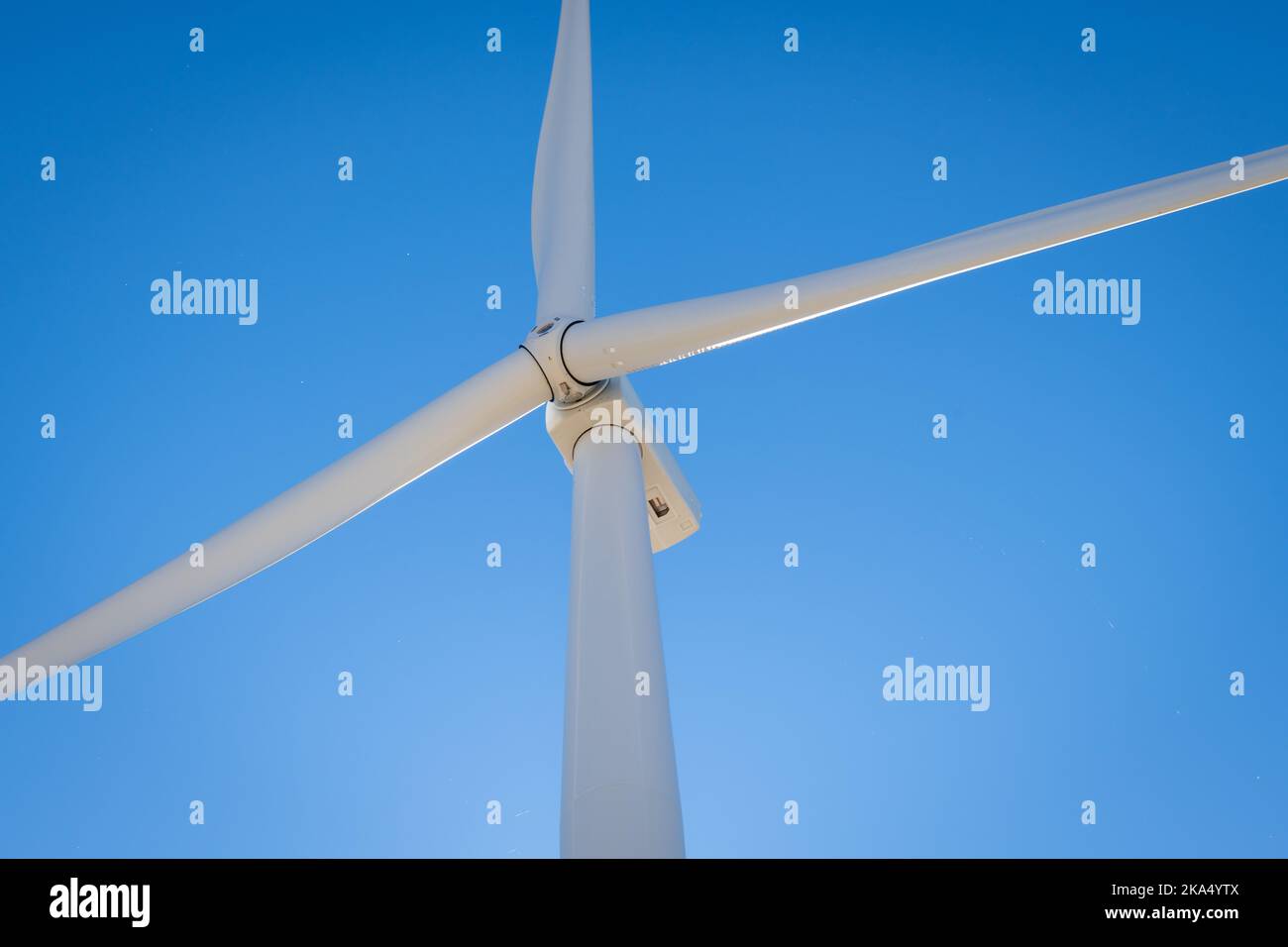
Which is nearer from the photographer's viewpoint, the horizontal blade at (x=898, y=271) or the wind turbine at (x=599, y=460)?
the wind turbine at (x=599, y=460)

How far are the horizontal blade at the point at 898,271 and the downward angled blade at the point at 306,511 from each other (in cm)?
106

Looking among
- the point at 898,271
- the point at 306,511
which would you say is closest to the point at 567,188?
the point at 898,271

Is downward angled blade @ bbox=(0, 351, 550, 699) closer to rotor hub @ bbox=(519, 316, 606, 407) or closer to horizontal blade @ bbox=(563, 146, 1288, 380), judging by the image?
rotor hub @ bbox=(519, 316, 606, 407)

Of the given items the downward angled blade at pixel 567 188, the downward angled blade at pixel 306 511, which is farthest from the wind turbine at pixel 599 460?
the downward angled blade at pixel 567 188

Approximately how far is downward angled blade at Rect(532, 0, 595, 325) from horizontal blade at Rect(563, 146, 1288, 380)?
1.33 m

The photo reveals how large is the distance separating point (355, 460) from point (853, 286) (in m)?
4.21

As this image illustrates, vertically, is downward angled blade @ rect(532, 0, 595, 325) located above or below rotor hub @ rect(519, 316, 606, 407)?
above

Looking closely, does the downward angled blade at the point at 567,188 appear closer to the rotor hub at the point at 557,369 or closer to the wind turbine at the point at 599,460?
the wind turbine at the point at 599,460

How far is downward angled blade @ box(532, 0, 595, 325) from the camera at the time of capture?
11094 mm

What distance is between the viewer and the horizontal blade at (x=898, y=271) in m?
8.98

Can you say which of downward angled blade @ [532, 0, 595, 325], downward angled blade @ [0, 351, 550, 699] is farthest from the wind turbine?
downward angled blade @ [532, 0, 595, 325]

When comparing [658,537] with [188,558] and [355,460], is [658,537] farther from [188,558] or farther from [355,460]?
[188,558]
